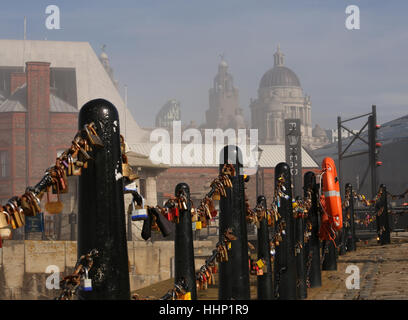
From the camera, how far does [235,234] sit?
600 centimetres

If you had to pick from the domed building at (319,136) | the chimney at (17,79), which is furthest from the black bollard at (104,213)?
the domed building at (319,136)

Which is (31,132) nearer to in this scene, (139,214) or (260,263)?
(260,263)

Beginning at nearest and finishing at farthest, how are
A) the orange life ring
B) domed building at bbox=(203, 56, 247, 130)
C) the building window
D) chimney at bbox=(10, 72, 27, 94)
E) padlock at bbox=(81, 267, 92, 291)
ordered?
padlock at bbox=(81, 267, 92, 291)
the orange life ring
the building window
chimney at bbox=(10, 72, 27, 94)
domed building at bbox=(203, 56, 247, 130)

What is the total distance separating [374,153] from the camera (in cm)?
2455

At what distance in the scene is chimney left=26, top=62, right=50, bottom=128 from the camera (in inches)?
1922

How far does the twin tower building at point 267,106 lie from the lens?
151812 mm

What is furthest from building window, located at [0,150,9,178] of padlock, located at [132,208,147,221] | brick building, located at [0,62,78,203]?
padlock, located at [132,208,147,221]

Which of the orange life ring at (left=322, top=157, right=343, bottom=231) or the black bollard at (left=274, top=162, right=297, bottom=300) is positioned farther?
the orange life ring at (left=322, top=157, right=343, bottom=231)

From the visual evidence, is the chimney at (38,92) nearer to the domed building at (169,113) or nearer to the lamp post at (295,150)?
the lamp post at (295,150)

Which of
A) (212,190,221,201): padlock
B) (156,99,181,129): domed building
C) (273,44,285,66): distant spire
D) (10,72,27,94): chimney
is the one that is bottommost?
(212,190,221,201): padlock

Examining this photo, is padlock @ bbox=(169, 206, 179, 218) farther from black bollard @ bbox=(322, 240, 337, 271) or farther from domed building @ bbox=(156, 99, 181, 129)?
domed building @ bbox=(156, 99, 181, 129)
